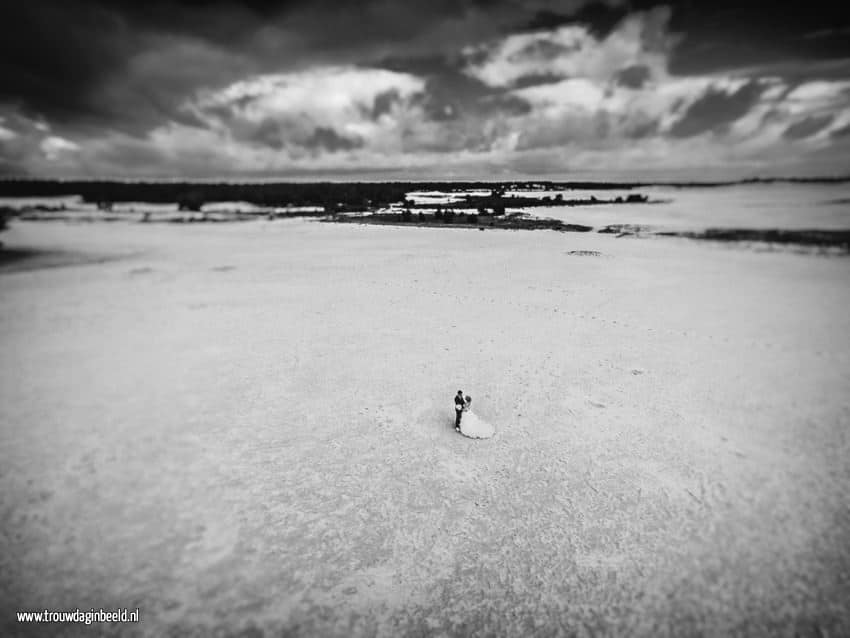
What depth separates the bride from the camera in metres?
12.2

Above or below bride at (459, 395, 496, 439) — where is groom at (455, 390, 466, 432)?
above

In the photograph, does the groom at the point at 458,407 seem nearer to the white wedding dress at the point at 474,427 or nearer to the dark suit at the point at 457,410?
the dark suit at the point at 457,410

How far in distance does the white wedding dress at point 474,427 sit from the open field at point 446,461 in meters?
0.37

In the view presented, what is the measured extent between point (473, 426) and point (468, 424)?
0.52ft

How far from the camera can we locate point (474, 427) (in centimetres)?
1234

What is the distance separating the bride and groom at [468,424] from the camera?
12.2 m

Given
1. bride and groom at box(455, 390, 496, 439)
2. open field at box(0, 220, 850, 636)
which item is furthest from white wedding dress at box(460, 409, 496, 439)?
open field at box(0, 220, 850, 636)

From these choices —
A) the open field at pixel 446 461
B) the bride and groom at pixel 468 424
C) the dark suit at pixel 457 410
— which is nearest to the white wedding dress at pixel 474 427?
the bride and groom at pixel 468 424

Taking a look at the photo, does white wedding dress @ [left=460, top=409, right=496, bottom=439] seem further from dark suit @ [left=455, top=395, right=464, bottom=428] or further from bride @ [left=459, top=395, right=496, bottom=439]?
dark suit @ [left=455, top=395, right=464, bottom=428]

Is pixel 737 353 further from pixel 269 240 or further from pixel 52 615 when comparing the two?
pixel 269 240

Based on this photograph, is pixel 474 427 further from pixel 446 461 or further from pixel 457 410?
pixel 446 461

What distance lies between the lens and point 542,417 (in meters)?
13.2

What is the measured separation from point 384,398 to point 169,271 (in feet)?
89.5

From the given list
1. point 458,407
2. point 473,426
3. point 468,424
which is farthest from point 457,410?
point 473,426
